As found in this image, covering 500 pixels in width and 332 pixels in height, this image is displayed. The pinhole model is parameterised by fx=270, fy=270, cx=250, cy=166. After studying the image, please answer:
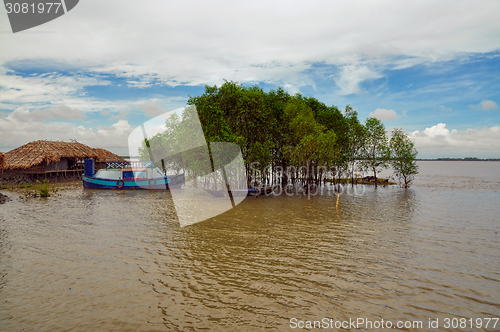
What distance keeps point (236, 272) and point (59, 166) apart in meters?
46.2

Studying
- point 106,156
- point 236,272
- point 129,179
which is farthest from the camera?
point 106,156

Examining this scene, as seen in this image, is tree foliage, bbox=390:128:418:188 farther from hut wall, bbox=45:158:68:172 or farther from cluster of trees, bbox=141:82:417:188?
hut wall, bbox=45:158:68:172

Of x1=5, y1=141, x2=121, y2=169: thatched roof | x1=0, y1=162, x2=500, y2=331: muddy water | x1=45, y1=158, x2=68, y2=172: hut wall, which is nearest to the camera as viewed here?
x1=0, y1=162, x2=500, y2=331: muddy water

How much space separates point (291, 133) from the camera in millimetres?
34812

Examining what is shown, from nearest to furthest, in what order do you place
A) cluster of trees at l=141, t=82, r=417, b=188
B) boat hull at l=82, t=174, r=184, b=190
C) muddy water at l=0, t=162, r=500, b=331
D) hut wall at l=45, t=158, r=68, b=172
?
muddy water at l=0, t=162, r=500, b=331
cluster of trees at l=141, t=82, r=417, b=188
boat hull at l=82, t=174, r=184, b=190
hut wall at l=45, t=158, r=68, b=172

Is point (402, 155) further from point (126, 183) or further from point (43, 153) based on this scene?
point (43, 153)

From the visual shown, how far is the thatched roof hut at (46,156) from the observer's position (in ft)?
127

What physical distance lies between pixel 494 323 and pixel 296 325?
4.68 m

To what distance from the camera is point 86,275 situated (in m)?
8.60

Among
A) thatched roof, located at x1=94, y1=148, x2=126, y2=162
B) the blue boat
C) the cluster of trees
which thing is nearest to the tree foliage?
the cluster of trees

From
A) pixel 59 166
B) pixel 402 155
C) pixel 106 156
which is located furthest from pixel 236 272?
pixel 106 156

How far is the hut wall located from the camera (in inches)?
1649

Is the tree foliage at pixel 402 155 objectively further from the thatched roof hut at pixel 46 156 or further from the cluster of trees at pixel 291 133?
the thatched roof hut at pixel 46 156

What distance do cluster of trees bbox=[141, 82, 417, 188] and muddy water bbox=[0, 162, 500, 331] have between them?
14.7m
